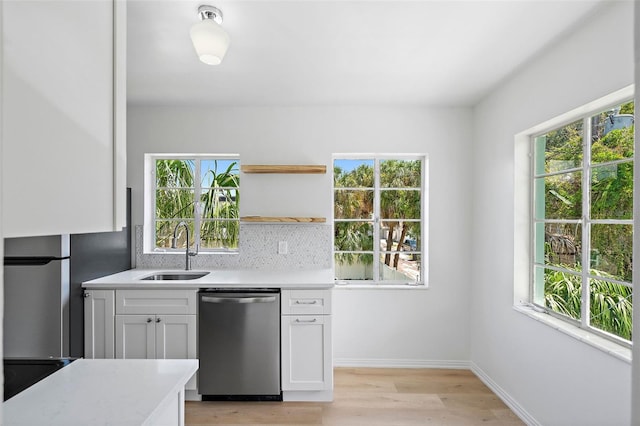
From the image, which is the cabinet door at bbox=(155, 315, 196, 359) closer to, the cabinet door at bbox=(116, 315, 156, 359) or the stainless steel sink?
the cabinet door at bbox=(116, 315, 156, 359)

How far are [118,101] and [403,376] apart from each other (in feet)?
10.6

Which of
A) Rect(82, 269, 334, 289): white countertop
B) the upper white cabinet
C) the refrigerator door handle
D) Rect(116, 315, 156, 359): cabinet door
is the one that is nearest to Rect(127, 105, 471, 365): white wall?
Rect(82, 269, 334, 289): white countertop

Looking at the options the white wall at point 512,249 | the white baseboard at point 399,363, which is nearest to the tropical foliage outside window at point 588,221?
the white wall at point 512,249

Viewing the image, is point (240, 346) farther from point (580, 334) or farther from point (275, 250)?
point (580, 334)

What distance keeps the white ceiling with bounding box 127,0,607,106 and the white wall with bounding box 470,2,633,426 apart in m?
0.14

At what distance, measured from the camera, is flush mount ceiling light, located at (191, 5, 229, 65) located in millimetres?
1714

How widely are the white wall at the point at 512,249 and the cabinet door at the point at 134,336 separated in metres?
2.62

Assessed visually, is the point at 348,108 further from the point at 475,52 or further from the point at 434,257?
the point at 434,257

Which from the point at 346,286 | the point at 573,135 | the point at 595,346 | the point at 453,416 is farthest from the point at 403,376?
the point at 573,135

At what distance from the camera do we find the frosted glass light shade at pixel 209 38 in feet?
5.62

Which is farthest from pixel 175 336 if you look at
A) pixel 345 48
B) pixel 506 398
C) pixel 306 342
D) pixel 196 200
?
pixel 506 398

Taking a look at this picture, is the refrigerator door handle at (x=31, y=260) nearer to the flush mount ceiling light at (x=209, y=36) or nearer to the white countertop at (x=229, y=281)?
the white countertop at (x=229, y=281)

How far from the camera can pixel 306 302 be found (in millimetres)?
2697

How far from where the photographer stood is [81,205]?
48cm
